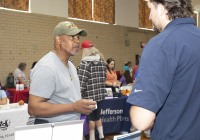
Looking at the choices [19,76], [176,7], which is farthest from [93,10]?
[176,7]

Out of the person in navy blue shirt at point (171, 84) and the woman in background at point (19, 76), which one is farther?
the woman in background at point (19, 76)

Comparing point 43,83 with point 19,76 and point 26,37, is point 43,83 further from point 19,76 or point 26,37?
point 26,37

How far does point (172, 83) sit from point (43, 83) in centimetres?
92

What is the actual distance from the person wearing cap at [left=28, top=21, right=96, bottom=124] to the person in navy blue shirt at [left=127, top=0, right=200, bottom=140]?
0.81 m

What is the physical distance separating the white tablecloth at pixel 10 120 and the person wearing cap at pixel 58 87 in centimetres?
190

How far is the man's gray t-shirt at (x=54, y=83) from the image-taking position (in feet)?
5.36

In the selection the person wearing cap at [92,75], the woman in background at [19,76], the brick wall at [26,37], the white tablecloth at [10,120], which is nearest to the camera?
the white tablecloth at [10,120]

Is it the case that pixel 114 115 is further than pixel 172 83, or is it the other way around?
pixel 114 115

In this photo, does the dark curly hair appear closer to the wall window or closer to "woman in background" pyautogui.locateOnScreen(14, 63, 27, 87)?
"woman in background" pyautogui.locateOnScreen(14, 63, 27, 87)

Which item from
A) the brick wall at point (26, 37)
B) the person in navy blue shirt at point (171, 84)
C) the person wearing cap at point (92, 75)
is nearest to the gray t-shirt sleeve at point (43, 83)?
the person in navy blue shirt at point (171, 84)

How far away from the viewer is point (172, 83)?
94cm

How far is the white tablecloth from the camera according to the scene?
11.2 feet

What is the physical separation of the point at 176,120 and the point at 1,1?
7.76 meters

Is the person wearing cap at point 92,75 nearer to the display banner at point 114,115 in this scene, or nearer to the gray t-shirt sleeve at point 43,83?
the display banner at point 114,115
